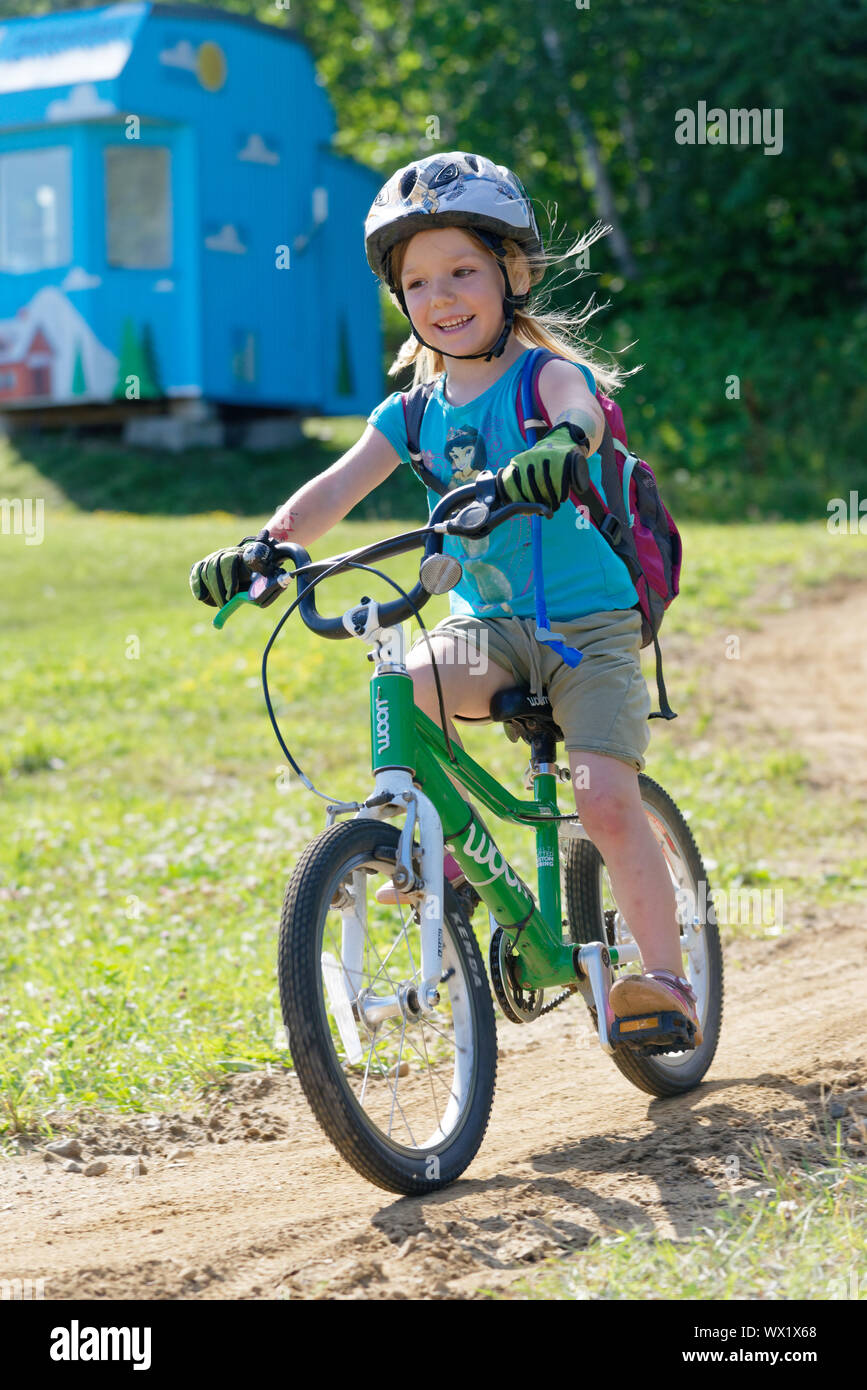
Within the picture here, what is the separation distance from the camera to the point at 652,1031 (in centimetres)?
358

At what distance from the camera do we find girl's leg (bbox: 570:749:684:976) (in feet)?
11.7

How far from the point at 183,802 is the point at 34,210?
17022mm

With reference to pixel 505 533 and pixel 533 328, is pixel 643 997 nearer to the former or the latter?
pixel 505 533

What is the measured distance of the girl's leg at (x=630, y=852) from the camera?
11.7 feet

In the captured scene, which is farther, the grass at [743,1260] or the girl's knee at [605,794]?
the girl's knee at [605,794]

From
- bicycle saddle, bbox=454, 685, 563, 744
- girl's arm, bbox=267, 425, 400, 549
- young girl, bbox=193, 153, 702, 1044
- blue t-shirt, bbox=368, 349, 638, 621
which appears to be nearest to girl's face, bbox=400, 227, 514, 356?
young girl, bbox=193, 153, 702, 1044

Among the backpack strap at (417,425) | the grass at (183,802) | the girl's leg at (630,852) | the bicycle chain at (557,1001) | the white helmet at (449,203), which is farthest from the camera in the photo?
the grass at (183,802)

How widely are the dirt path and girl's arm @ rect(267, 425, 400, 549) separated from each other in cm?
149

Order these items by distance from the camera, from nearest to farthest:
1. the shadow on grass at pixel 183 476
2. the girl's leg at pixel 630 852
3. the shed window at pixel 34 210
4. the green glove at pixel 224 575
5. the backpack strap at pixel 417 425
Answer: the green glove at pixel 224 575
the girl's leg at pixel 630 852
the backpack strap at pixel 417 425
the shadow on grass at pixel 183 476
the shed window at pixel 34 210

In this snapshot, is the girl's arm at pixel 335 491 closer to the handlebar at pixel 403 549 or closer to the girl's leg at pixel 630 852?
the handlebar at pixel 403 549

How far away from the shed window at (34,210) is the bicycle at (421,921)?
20.4 m

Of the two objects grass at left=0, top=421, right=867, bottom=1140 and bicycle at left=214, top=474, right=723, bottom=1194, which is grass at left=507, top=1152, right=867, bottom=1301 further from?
grass at left=0, top=421, right=867, bottom=1140

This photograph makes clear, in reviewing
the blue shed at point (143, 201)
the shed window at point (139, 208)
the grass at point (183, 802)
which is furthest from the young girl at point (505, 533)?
the shed window at point (139, 208)
